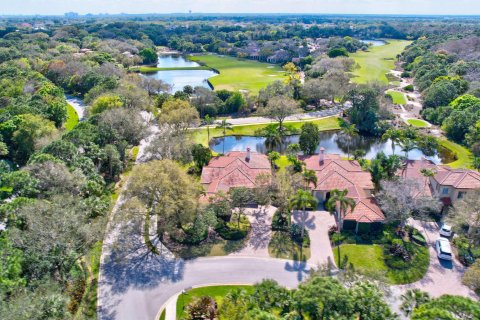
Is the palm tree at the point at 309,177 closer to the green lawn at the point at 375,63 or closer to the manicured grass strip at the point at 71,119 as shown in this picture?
the manicured grass strip at the point at 71,119

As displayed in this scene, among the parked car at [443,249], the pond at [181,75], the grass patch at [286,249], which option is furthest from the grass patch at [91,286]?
the pond at [181,75]

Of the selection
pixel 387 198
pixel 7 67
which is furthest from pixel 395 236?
pixel 7 67

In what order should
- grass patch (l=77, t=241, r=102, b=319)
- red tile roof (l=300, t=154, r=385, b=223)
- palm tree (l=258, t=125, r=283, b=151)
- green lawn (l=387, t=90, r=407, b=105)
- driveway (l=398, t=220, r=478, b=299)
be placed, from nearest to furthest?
grass patch (l=77, t=241, r=102, b=319), driveway (l=398, t=220, r=478, b=299), red tile roof (l=300, t=154, r=385, b=223), palm tree (l=258, t=125, r=283, b=151), green lawn (l=387, t=90, r=407, b=105)

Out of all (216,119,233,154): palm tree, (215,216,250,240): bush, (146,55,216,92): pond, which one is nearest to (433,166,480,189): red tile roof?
(215,216,250,240): bush

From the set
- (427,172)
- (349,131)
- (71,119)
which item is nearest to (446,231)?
(427,172)

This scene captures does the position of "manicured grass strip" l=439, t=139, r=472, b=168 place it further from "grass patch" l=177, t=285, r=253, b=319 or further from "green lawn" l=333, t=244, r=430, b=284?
"grass patch" l=177, t=285, r=253, b=319
